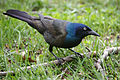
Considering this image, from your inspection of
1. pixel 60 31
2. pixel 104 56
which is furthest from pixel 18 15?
pixel 104 56

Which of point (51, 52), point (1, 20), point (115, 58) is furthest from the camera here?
point (1, 20)

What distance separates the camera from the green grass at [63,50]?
10.9ft

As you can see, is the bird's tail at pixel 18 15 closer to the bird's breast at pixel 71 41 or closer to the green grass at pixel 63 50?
the green grass at pixel 63 50

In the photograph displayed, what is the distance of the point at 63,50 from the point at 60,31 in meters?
0.57

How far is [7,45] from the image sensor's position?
15.1ft

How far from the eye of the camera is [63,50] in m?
4.29

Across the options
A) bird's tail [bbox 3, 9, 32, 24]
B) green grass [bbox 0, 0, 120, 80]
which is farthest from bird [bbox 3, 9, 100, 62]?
green grass [bbox 0, 0, 120, 80]

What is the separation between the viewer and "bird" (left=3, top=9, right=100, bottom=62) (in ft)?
12.1

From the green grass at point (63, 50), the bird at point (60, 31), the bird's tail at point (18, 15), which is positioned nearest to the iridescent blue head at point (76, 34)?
the bird at point (60, 31)

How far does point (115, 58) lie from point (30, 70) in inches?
59.1

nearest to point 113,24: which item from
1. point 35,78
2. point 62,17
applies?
point 62,17

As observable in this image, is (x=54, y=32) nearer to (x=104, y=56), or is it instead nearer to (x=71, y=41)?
(x=71, y=41)

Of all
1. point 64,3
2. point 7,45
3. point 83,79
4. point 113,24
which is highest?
point 64,3

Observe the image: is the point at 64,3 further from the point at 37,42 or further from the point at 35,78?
the point at 35,78
